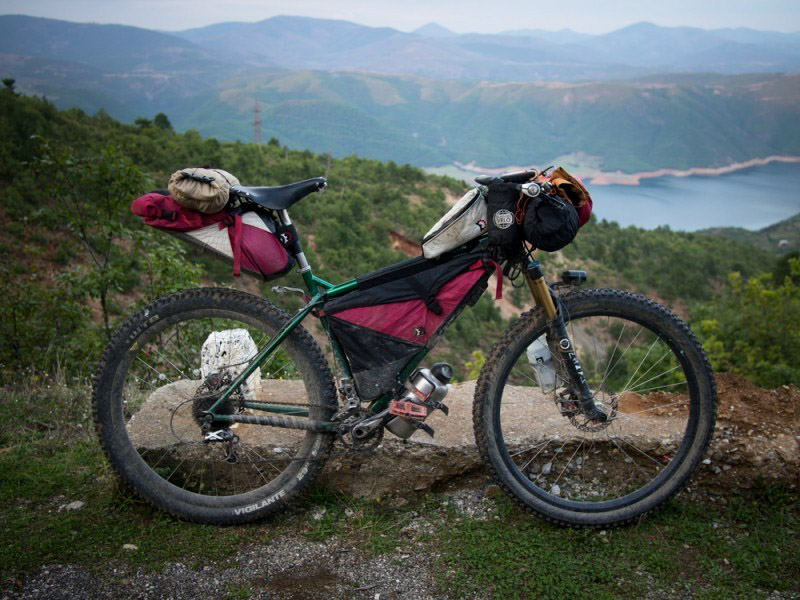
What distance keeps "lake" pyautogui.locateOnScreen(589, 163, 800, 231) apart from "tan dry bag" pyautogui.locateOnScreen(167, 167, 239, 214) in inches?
3728

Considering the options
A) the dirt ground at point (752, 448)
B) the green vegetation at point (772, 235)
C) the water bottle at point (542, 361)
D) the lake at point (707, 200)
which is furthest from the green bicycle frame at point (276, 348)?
the lake at point (707, 200)

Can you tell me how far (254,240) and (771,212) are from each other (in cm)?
12707

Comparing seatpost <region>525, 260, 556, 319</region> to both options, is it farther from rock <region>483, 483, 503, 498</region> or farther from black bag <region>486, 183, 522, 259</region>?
rock <region>483, 483, 503, 498</region>

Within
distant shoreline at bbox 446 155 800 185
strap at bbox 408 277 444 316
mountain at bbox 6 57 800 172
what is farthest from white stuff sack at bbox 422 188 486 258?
distant shoreline at bbox 446 155 800 185

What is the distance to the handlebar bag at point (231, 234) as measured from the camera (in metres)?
2.72

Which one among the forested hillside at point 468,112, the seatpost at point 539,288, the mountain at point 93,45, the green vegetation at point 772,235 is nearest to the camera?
the seatpost at point 539,288

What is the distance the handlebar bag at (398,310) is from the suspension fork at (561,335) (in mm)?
232

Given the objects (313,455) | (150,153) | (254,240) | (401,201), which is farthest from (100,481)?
(401,201)

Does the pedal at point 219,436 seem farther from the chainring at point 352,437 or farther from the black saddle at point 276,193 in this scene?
the black saddle at point 276,193

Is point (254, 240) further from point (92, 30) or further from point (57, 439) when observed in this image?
point (92, 30)

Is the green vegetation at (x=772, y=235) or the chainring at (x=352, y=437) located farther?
the green vegetation at (x=772, y=235)

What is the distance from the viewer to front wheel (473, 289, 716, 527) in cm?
289

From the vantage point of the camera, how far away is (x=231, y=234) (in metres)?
2.79

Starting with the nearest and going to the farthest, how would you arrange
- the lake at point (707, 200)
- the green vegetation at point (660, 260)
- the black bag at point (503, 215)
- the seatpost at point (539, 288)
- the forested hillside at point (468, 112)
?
the black bag at point (503, 215) → the seatpost at point (539, 288) → the green vegetation at point (660, 260) → the lake at point (707, 200) → the forested hillside at point (468, 112)
